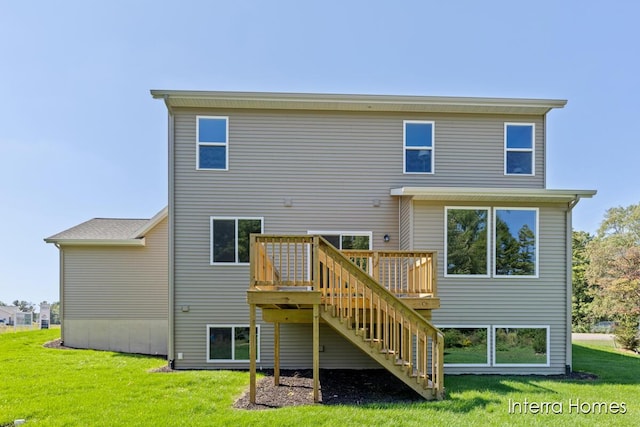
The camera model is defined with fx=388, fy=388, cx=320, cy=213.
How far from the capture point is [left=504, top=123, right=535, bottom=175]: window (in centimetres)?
975

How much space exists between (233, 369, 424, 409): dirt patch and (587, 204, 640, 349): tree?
11521mm

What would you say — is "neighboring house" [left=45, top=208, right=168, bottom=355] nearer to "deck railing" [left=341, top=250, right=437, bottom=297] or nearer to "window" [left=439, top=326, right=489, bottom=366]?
"deck railing" [left=341, top=250, right=437, bottom=297]

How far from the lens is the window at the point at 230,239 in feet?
30.7

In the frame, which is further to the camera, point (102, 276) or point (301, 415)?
point (102, 276)

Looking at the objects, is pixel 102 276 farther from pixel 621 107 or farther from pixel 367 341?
pixel 621 107

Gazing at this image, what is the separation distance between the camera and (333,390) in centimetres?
708

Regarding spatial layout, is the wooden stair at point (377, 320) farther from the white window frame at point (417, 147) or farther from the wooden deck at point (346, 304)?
the white window frame at point (417, 147)

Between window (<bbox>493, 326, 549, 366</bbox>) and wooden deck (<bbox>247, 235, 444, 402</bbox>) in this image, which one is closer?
wooden deck (<bbox>247, 235, 444, 402</bbox>)

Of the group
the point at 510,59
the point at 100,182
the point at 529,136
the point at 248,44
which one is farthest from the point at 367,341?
the point at 100,182

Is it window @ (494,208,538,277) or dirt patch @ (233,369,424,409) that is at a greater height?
window @ (494,208,538,277)

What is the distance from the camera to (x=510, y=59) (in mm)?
13094

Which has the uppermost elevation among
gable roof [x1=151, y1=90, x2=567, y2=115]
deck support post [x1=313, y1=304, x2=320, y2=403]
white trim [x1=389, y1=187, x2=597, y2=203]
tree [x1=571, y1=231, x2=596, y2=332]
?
gable roof [x1=151, y1=90, x2=567, y2=115]

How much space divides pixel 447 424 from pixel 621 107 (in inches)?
886

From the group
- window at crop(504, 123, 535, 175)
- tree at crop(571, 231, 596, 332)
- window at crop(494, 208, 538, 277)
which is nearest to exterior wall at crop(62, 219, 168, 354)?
window at crop(494, 208, 538, 277)
